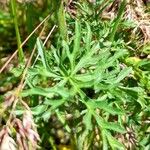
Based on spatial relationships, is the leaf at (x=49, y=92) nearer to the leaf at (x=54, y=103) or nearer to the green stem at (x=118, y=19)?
the leaf at (x=54, y=103)

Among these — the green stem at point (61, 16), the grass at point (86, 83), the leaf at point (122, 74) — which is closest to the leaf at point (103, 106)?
the grass at point (86, 83)

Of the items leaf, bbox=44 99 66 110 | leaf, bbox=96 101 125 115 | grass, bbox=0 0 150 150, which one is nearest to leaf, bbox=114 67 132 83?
grass, bbox=0 0 150 150

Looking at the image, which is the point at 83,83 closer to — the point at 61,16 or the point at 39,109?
the point at 39,109

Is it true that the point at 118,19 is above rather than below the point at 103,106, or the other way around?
above

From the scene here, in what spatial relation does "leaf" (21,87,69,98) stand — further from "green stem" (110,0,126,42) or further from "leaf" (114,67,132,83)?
"green stem" (110,0,126,42)

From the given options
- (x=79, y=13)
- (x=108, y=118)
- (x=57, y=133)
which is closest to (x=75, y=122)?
(x=108, y=118)

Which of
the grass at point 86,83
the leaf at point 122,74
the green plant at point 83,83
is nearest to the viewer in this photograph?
the grass at point 86,83

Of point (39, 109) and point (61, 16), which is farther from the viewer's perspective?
point (61, 16)

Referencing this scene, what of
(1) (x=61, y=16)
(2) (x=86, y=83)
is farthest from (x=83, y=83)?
(1) (x=61, y=16)
